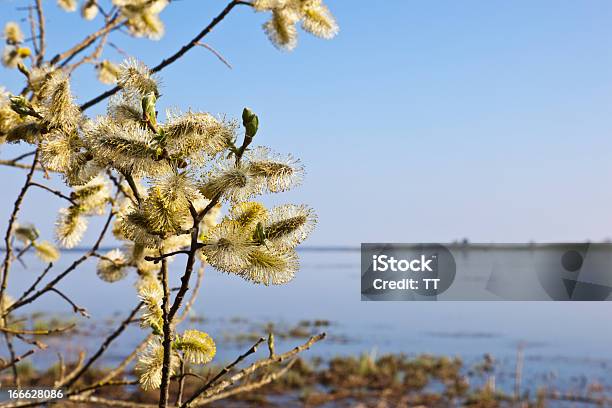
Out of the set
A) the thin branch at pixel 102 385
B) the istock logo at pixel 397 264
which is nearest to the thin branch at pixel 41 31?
the thin branch at pixel 102 385

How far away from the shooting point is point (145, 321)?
94 cm

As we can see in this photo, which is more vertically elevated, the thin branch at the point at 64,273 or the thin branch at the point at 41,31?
the thin branch at the point at 41,31

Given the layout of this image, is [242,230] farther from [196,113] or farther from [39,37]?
[39,37]

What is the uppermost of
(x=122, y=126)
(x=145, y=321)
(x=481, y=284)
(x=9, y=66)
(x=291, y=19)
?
(x=481, y=284)

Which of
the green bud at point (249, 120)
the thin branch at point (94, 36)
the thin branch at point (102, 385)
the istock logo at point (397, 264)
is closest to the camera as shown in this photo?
the green bud at point (249, 120)

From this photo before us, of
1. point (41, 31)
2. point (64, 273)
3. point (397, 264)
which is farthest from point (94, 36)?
point (397, 264)

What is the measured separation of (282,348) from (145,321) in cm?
1155

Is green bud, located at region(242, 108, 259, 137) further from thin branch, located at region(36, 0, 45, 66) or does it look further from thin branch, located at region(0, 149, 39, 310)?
thin branch, located at region(36, 0, 45, 66)

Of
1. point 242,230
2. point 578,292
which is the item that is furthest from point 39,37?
point 578,292

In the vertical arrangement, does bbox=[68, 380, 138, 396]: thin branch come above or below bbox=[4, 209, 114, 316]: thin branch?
below

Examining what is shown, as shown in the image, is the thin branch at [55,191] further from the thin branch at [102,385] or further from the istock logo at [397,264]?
the istock logo at [397,264]

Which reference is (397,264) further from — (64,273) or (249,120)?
(249,120)

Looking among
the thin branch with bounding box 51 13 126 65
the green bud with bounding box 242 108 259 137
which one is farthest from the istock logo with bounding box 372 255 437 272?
the green bud with bounding box 242 108 259 137

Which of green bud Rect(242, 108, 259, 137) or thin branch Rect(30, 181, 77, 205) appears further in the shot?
thin branch Rect(30, 181, 77, 205)
